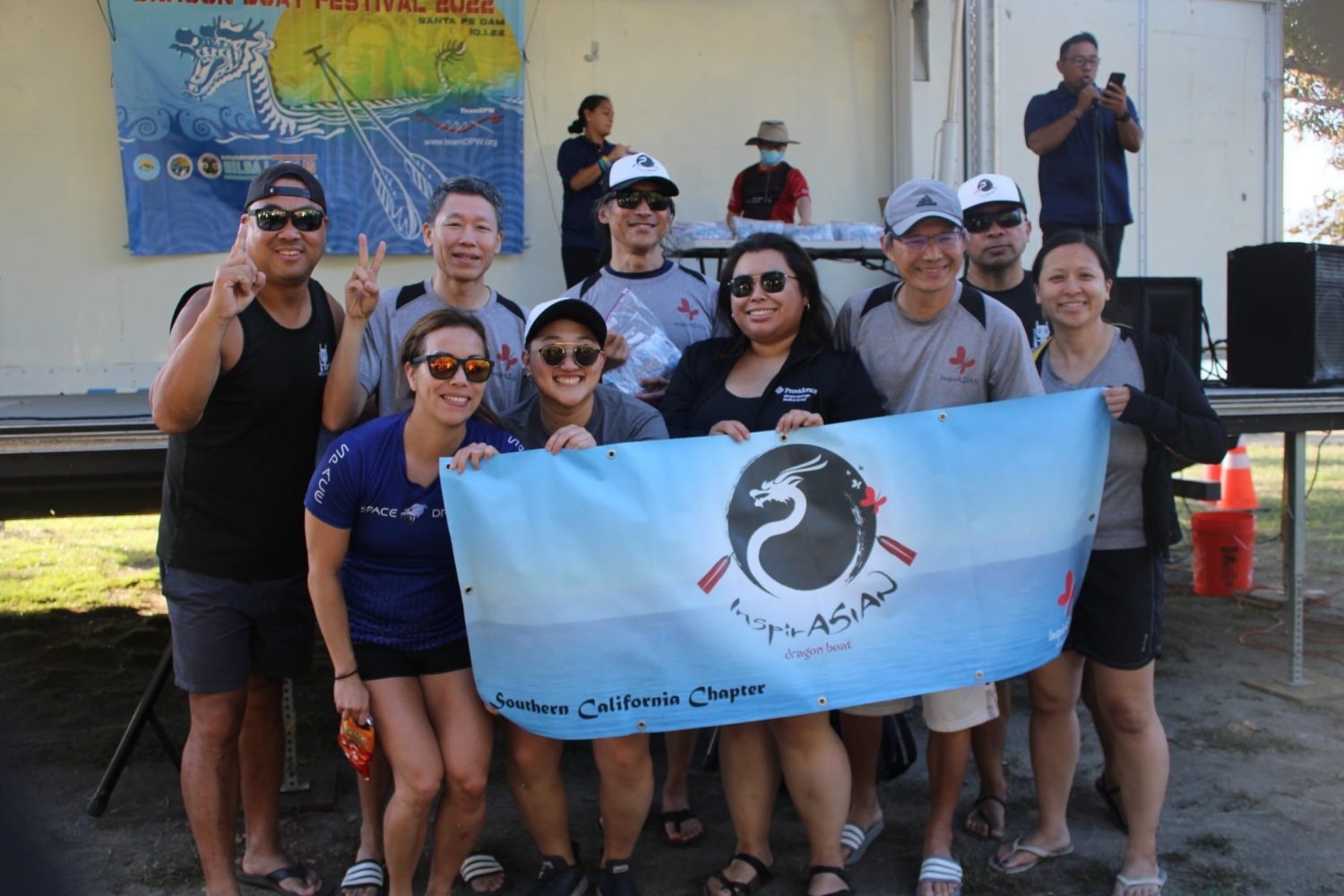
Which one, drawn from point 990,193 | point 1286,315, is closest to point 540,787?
point 990,193

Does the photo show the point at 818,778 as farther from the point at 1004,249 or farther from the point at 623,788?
the point at 1004,249

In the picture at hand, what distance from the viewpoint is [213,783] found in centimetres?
325

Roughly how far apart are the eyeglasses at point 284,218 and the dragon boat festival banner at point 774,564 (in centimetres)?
88

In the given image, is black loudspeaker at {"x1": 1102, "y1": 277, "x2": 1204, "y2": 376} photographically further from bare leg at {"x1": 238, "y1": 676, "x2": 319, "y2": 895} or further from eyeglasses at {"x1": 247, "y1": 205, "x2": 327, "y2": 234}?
bare leg at {"x1": 238, "y1": 676, "x2": 319, "y2": 895}

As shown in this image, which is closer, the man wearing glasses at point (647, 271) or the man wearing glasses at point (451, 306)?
the man wearing glasses at point (451, 306)

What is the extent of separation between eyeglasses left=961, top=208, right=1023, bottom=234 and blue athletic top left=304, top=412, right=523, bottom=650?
2.05 m

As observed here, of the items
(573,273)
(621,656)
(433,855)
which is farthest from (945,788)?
(573,273)

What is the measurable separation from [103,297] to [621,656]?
17.5 ft

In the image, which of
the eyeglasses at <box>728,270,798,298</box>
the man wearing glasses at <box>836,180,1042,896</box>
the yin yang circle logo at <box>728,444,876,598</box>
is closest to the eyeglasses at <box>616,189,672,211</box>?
the eyeglasses at <box>728,270,798,298</box>

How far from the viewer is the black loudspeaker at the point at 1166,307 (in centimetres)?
686

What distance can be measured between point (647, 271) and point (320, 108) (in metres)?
4.09

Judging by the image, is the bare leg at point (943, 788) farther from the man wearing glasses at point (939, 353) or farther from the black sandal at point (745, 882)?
the black sandal at point (745, 882)

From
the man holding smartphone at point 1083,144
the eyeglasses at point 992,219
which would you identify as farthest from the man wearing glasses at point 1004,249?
the man holding smartphone at point 1083,144

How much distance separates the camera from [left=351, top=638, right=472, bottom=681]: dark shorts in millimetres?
3016
